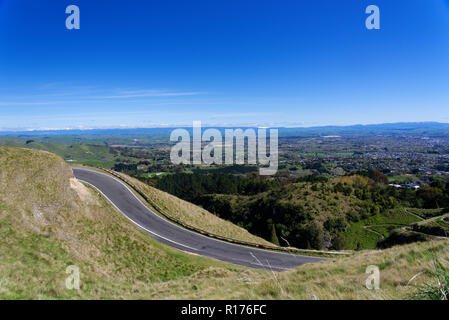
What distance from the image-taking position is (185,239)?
2534cm

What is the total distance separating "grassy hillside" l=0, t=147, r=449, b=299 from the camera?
21.2 ft

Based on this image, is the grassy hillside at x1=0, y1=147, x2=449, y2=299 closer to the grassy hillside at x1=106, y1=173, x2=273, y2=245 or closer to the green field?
the grassy hillside at x1=106, y1=173, x2=273, y2=245

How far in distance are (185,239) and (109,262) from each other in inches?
405

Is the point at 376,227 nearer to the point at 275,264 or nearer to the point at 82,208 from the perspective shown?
the point at 275,264

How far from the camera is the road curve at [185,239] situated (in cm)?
2202

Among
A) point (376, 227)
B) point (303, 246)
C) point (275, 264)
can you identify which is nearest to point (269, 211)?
point (303, 246)

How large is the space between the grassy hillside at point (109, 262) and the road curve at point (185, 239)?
211cm

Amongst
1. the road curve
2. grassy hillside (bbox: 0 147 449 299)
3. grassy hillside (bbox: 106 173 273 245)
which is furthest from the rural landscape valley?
the road curve

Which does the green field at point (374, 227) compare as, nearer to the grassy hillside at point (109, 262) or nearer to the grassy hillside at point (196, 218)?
the grassy hillside at point (196, 218)

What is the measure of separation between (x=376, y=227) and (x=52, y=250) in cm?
5590

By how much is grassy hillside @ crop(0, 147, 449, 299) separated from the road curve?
211cm

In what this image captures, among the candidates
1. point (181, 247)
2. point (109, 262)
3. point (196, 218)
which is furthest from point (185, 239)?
point (109, 262)

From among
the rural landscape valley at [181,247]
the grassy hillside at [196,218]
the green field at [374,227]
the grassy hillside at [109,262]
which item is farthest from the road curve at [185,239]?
the green field at [374,227]

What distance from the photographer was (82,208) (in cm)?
2072
